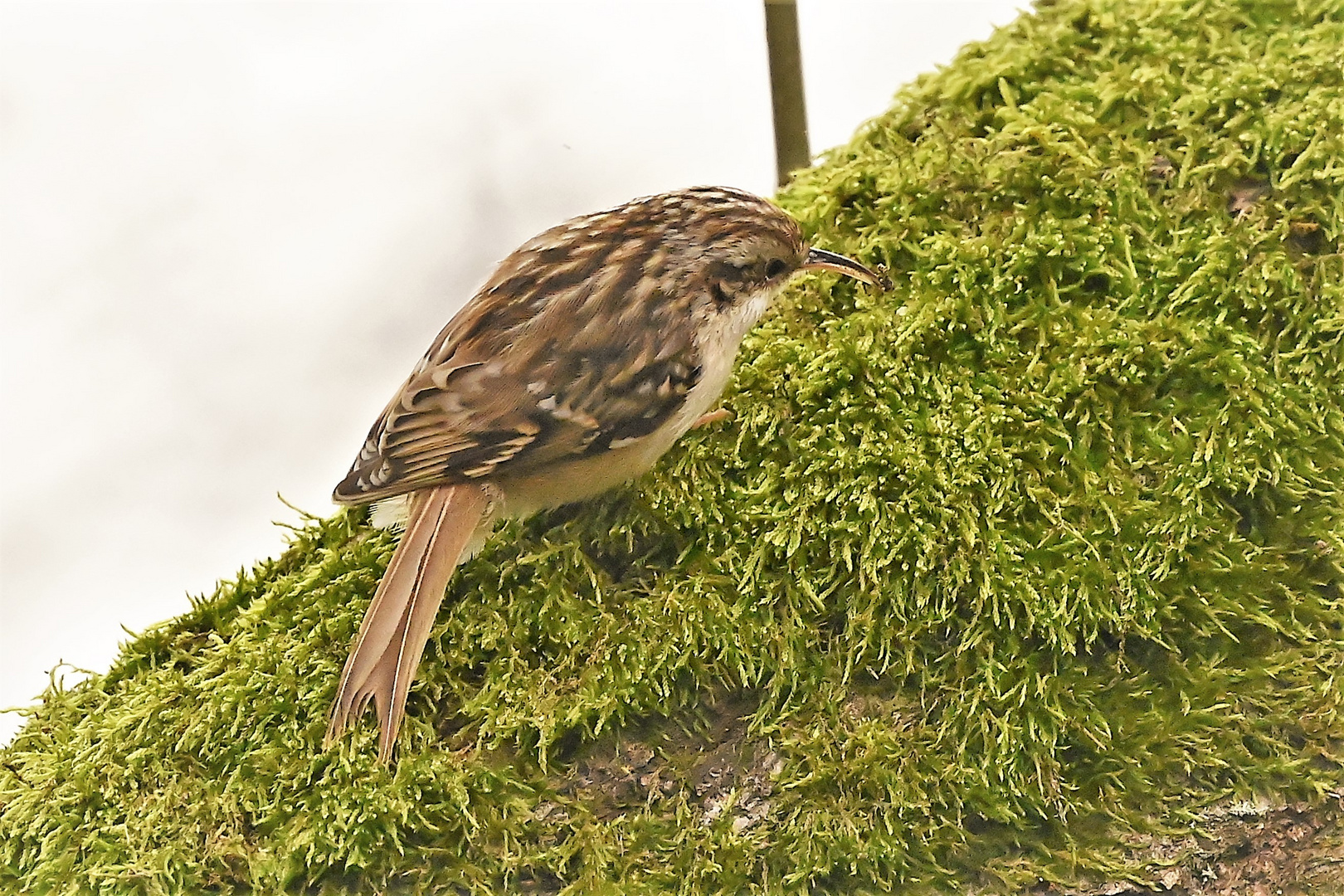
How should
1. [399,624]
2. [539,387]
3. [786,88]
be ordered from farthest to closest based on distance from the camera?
1. [786,88]
2. [539,387]
3. [399,624]

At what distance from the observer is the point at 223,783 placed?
1386mm

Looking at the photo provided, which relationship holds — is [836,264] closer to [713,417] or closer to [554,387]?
[713,417]

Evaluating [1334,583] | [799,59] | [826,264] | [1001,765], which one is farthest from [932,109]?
[1001,765]

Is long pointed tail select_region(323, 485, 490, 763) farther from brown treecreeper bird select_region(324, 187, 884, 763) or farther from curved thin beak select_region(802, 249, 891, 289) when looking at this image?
curved thin beak select_region(802, 249, 891, 289)

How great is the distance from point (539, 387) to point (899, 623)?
70cm

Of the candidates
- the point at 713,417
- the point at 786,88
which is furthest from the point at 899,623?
the point at 786,88

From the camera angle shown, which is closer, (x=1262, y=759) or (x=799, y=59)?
(x=1262, y=759)

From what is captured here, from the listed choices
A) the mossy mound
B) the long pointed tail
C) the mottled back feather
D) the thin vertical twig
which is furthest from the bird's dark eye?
the thin vertical twig

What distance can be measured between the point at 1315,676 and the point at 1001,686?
47 centimetres

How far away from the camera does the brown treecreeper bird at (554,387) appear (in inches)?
55.0

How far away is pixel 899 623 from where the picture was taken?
56.1 inches

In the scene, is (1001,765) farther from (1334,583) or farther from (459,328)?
(459,328)

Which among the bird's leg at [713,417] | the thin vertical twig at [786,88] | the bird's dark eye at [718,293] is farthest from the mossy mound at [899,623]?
the thin vertical twig at [786,88]

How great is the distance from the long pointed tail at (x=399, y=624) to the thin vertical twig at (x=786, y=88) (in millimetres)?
1409
